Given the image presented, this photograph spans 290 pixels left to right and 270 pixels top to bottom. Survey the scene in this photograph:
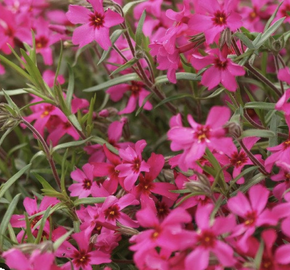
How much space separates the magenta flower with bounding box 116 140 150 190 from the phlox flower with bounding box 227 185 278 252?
0.24 meters

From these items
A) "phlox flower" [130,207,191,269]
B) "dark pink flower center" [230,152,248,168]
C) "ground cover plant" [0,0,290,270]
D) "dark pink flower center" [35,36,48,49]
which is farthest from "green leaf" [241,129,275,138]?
"dark pink flower center" [35,36,48,49]

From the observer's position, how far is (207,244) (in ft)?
2.74

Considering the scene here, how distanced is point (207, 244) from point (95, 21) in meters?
0.59

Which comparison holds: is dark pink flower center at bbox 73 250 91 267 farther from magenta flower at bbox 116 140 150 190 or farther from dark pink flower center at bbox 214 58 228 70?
dark pink flower center at bbox 214 58 228 70

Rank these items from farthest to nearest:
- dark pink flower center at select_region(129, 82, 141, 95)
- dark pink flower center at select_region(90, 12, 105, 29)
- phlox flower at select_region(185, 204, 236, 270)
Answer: dark pink flower center at select_region(129, 82, 141, 95) < dark pink flower center at select_region(90, 12, 105, 29) < phlox flower at select_region(185, 204, 236, 270)

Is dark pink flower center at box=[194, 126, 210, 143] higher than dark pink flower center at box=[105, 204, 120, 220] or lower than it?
higher

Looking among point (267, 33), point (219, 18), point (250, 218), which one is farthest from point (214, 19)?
point (250, 218)

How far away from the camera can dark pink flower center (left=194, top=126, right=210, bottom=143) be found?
93 centimetres

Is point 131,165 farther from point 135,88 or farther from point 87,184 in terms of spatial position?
point 135,88

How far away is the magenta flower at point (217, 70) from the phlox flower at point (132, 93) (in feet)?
1.02

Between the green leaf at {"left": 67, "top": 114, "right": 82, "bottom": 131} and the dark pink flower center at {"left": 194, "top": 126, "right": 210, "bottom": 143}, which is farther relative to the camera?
the green leaf at {"left": 67, "top": 114, "right": 82, "bottom": 131}

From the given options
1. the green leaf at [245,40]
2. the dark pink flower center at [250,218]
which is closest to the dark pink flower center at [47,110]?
the green leaf at [245,40]

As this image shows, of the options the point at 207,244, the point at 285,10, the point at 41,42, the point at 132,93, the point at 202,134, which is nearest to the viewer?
the point at 207,244

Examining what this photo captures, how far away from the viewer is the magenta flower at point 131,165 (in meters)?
1.09
